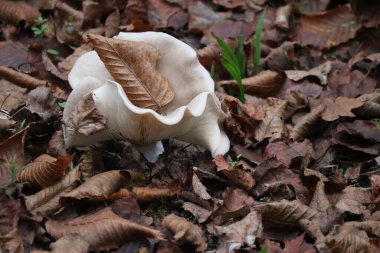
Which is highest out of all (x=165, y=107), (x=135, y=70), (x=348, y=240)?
(x=135, y=70)

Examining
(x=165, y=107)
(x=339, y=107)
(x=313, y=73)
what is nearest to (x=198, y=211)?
(x=165, y=107)

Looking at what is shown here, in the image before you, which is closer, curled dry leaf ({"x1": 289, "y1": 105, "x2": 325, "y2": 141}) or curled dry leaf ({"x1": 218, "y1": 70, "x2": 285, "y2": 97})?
curled dry leaf ({"x1": 289, "y1": 105, "x2": 325, "y2": 141})

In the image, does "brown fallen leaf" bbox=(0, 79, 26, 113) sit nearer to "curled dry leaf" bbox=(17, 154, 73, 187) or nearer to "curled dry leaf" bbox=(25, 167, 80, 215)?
"curled dry leaf" bbox=(17, 154, 73, 187)

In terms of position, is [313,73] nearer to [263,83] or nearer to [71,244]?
[263,83]

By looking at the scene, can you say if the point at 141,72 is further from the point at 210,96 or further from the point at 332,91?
the point at 332,91

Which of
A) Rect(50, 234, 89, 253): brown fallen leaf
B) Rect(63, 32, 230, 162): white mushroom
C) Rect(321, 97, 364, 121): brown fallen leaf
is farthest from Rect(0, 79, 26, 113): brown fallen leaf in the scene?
Rect(321, 97, 364, 121): brown fallen leaf

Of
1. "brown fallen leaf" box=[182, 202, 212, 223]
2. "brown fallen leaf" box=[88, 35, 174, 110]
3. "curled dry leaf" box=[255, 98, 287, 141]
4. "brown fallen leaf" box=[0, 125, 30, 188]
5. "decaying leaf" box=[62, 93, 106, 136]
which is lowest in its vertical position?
"curled dry leaf" box=[255, 98, 287, 141]

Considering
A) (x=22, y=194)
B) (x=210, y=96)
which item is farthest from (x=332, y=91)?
(x=22, y=194)
